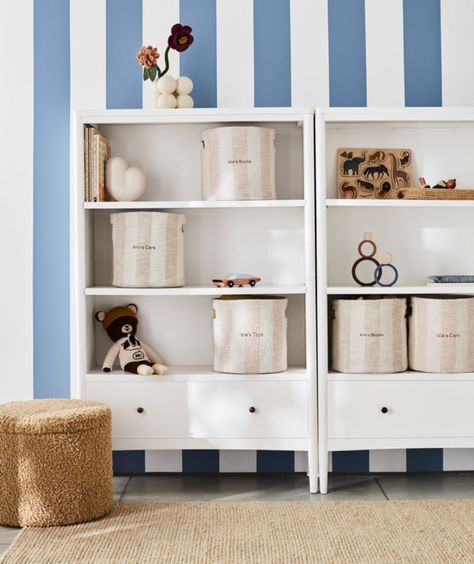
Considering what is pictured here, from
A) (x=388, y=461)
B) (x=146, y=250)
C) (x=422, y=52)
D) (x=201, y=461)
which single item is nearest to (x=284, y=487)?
(x=201, y=461)

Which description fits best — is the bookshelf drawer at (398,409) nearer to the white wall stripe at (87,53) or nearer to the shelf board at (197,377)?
the shelf board at (197,377)

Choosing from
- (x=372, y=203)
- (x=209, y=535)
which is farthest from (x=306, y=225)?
(x=209, y=535)

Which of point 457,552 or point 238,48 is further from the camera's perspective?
point 238,48

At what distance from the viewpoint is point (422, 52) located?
303 cm

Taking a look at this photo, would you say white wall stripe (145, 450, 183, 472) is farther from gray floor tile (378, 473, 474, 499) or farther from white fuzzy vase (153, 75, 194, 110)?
white fuzzy vase (153, 75, 194, 110)

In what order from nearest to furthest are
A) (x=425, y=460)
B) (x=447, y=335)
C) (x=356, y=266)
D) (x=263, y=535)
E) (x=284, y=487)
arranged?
1. (x=263, y=535)
2. (x=447, y=335)
3. (x=284, y=487)
4. (x=356, y=266)
5. (x=425, y=460)

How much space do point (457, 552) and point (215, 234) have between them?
4.95 feet

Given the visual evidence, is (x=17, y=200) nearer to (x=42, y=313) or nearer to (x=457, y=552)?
(x=42, y=313)

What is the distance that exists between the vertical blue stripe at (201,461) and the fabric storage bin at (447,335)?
931 mm

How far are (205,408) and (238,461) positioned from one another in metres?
0.42

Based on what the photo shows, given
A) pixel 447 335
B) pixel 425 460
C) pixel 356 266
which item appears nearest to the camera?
pixel 447 335

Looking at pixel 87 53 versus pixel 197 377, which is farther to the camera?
pixel 87 53

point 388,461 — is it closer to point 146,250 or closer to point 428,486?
point 428,486

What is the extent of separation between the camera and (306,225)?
2738 millimetres
